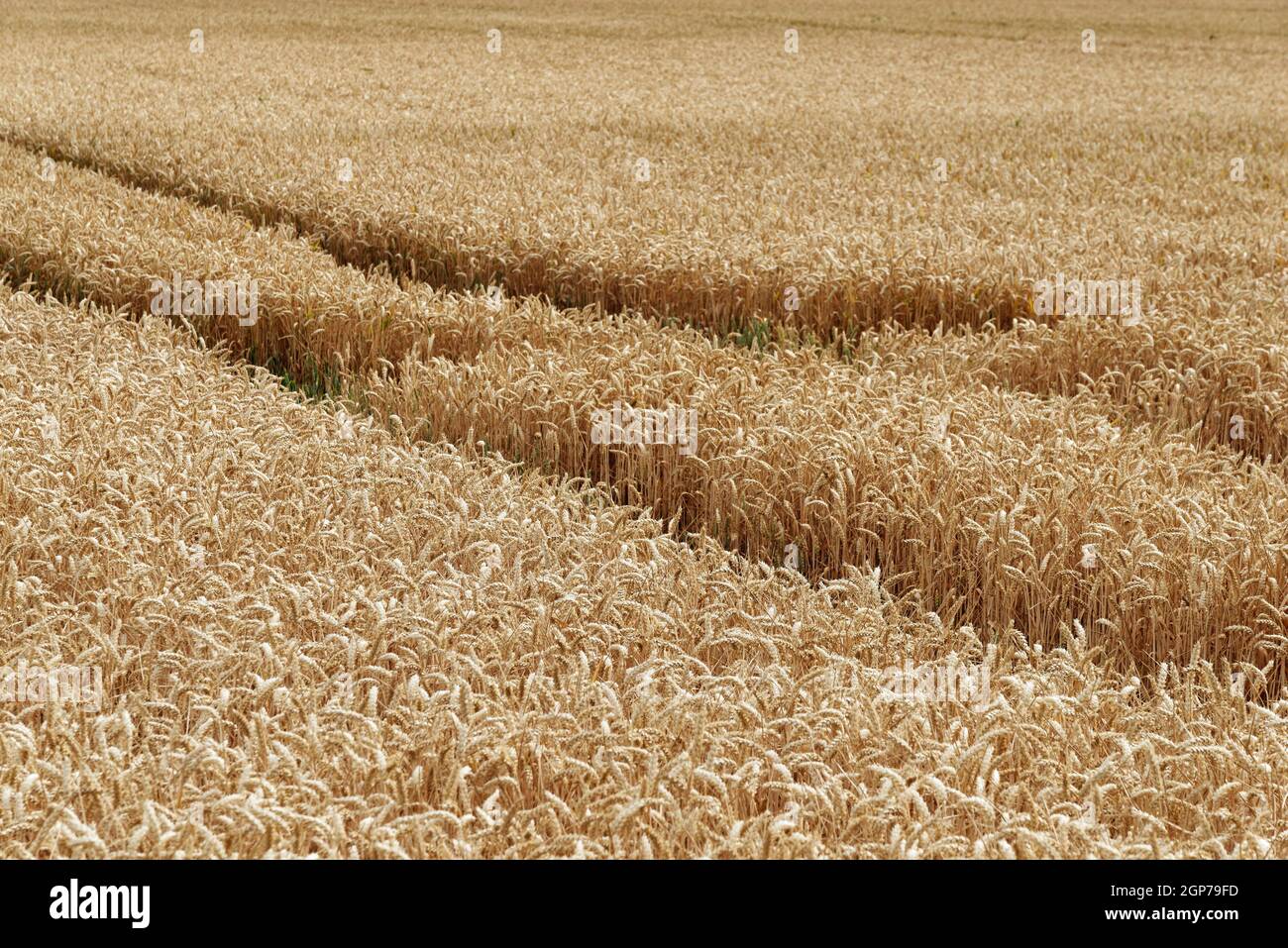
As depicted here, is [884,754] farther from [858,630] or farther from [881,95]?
[881,95]

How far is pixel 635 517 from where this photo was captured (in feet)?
20.0

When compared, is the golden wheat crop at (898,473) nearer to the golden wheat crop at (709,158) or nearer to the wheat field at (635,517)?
the wheat field at (635,517)

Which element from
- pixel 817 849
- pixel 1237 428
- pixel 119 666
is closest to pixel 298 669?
pixel 119 666

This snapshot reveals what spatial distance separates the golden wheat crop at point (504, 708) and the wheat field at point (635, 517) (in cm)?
2

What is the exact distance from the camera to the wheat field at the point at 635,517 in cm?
295

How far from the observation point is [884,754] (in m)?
3.13

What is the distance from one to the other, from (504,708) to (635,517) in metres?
2.90

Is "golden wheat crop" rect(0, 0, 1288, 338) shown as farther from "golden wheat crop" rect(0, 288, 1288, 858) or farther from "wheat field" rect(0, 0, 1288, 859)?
"golden wheat crop" rect(0, 288, 1288, 858)

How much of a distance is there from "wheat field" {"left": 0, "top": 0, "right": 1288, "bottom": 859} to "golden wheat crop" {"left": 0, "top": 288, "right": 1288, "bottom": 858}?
0.02 m

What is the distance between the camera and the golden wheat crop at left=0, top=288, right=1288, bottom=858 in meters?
2.78

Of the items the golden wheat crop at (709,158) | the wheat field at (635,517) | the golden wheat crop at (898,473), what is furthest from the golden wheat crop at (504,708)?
the golden wheat crop at (709,158)

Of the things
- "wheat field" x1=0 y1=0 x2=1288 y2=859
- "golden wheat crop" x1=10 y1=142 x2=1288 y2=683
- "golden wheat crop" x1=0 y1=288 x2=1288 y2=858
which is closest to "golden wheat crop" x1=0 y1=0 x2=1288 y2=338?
"wheat field" x1=0 y1=0 x2=1288 y2=859

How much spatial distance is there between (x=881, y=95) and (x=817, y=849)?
24.0m

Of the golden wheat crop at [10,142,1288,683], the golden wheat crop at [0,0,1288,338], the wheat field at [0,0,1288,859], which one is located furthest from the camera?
the golden wheat crop at [0,0,1288,338]
